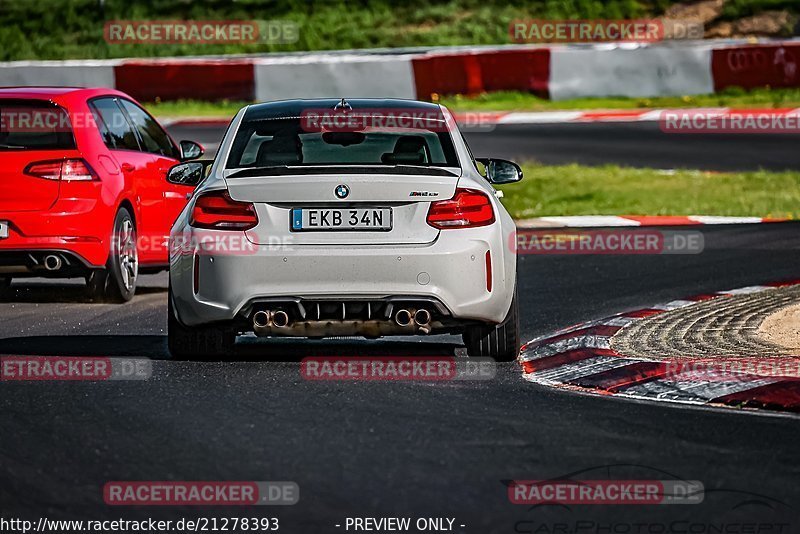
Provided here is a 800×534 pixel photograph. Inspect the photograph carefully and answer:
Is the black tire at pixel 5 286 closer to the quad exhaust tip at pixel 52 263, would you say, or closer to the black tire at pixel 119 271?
the black tire at pixel 119 271

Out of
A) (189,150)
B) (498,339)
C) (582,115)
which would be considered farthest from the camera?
(582,115)

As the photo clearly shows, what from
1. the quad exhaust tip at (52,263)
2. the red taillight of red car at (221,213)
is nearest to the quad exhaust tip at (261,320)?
the red taillight of red car at (221,213)

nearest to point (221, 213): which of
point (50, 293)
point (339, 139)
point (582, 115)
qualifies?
point (339, 139)

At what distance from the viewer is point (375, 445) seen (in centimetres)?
676

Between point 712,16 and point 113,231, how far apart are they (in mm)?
27603

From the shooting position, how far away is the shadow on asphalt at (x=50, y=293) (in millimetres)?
12406

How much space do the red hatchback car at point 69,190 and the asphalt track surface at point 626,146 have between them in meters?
11.9

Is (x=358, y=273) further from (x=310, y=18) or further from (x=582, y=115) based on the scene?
(x=310, y=18)

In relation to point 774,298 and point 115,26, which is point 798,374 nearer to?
point 774,298

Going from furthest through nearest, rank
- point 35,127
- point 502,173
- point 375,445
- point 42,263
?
1. point 35,127
2. point 42,263
3. point 502,173
4. point 375,445

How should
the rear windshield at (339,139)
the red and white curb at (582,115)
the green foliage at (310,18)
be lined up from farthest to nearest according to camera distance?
the green foliage at (310,18)
the red and white curb at (582,115)
the rear windshield at (339,139)

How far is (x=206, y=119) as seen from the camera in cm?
3053

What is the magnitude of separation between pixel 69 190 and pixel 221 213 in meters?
3.35

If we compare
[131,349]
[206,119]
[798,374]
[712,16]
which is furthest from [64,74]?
[798,374]
